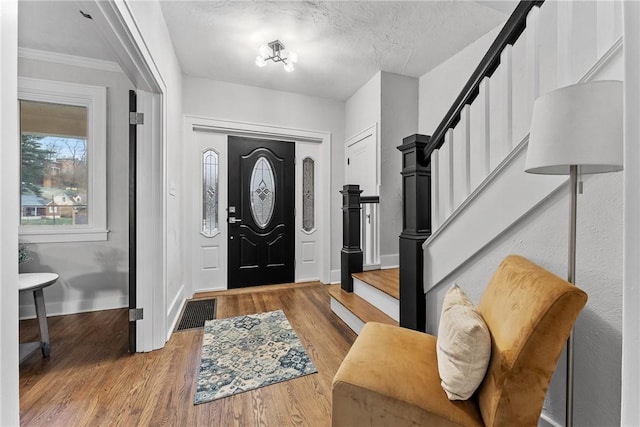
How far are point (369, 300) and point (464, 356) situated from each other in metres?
Result: 1.65

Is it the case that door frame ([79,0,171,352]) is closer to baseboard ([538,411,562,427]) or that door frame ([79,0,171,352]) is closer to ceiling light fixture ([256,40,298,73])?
ceiling light fixture ([256,40,298,73])

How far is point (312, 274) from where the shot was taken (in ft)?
13.1

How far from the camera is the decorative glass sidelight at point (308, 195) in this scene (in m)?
3.96

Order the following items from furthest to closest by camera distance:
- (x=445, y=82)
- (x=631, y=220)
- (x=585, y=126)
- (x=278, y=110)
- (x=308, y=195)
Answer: (x=308, y=195) → (x=278, y=110) → (x=445, y=82) → (x=585, y=126) → (x=631, y=220)

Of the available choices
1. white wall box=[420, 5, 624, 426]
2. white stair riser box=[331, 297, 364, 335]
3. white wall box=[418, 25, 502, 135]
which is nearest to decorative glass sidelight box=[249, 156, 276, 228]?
white stair riser box=[331, 297, 364, 335]

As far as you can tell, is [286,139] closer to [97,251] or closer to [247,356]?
[97,251]

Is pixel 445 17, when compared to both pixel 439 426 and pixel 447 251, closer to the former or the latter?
pixel 447 251

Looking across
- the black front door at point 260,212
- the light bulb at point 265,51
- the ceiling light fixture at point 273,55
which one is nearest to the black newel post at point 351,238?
the black front door at point 260,212

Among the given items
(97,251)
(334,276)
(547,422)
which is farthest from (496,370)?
(97,251)

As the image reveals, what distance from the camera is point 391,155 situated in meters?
3.30

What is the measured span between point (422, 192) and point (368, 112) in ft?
6.80

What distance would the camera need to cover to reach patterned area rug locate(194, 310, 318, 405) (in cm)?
167

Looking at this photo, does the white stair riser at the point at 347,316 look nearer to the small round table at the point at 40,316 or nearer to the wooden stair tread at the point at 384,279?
the wooden stair tread at the point at 384,279

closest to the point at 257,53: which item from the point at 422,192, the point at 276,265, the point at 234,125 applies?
the point at 234,125
